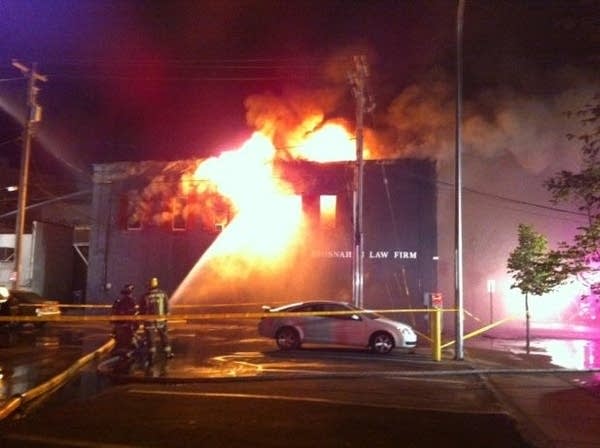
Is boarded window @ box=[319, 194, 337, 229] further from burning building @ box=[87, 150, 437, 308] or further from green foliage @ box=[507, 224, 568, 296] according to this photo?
green foliage @ box=[507, 224, 568, 296]

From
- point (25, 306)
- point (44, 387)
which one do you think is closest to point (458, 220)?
point (44, 387)

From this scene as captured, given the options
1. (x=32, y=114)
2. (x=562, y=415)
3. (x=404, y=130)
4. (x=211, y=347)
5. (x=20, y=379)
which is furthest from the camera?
(x=404, y=130)

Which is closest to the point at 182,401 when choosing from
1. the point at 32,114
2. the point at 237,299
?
the point at 32,114

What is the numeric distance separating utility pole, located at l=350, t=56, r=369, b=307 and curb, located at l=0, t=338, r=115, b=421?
7.88 metres

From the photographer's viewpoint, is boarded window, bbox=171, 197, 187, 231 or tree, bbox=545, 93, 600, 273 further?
boarded window, bbox=171, 197, 187, 231

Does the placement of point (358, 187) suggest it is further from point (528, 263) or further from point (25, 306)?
point (25, 306)

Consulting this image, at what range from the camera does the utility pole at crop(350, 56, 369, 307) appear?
18.7m

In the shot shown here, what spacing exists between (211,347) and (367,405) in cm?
778

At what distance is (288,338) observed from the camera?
48.9 feet

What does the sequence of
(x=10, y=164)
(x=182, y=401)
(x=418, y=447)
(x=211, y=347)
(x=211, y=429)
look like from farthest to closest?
(x=10, y=164) → (x=211, y=347) → (x=182, y=401) → (x=211, y=429) → (x=418, y=447)

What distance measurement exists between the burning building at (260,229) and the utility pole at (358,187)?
5032 millimetres

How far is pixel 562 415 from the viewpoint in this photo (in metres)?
7.82

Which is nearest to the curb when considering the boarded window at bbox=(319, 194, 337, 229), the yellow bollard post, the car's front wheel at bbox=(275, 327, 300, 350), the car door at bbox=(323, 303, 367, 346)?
the car's front wheel at bbox=(275, 327, 300, 350)

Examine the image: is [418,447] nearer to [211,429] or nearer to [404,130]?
[211,429]
